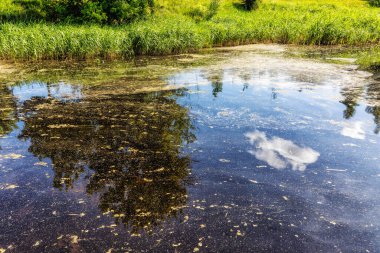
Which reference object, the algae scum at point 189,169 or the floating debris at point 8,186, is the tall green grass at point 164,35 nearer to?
the algae scum at point 189,169

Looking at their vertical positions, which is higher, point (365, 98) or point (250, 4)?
point (250, 4)

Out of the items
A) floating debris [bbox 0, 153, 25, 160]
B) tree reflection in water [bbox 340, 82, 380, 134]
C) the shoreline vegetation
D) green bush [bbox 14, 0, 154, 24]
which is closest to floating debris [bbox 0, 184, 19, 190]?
floating debris [bbox 0, 153, 25, 160]

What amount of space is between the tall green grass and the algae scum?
3.78m

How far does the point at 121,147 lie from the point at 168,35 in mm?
10218

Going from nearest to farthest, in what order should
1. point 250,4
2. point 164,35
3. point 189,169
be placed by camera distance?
1. point 189,169
2. point 164,35
3. point 250,4

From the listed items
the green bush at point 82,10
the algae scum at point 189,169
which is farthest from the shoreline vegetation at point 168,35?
the algae scum at point 189,169

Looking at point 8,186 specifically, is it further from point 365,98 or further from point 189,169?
point 365,98

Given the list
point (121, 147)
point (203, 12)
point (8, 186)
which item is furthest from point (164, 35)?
point (8, 186)

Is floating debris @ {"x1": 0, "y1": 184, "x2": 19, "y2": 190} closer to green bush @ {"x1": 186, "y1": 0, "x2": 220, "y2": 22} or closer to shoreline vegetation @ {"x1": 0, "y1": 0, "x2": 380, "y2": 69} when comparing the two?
shoreline vegetation @ {"x1": 0, "y1": 0, "x2": 380, "y2": 69}

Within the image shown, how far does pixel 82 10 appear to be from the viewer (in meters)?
16.4

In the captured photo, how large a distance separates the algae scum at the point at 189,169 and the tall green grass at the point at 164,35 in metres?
3.78

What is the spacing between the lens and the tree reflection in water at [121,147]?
13.4 ft

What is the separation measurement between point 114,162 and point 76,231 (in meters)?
1.65

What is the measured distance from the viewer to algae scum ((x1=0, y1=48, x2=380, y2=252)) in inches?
137
